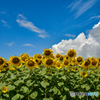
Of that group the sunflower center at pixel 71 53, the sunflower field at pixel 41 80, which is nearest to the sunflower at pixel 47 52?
the sunflower field at pixel 41 80

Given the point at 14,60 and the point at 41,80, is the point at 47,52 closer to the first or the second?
the point at 41,80

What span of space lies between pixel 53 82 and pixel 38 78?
3.12ft

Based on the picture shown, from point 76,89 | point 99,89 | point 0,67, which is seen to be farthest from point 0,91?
point 99,89

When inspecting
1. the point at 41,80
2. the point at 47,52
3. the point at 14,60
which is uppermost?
the point at 47,52

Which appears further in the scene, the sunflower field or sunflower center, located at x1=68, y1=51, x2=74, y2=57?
sunflower center, located at x1=68, y1=51, x2=74, y2=57

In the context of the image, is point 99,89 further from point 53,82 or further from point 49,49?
point 49,49

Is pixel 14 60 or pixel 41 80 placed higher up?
pixel 14 60

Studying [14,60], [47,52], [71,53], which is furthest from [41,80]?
[71,53]

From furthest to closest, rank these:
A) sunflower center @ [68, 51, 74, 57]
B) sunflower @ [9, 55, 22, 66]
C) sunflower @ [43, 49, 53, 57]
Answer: sunflower center @ [68, 51, 74, 57], sunflower @ [43, 49, 53, 57], sunflower @ [9, 55, 22, 66]

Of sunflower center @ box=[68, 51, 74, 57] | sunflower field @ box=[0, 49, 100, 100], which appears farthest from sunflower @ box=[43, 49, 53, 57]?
sunflower center @ box=[68, 51, 74, 57]

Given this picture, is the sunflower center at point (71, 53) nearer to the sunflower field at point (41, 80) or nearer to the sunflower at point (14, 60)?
the sunflower field at point (41, 80)

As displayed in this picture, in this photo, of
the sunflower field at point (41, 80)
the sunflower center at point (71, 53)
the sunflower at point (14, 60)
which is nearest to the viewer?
the sunflower field at point (41, 80)

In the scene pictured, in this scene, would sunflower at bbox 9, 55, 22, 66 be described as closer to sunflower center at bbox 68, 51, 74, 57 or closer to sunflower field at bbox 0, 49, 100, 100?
sunflower field at bbox 0, 49, 100, 100

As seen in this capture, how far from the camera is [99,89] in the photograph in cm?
758
